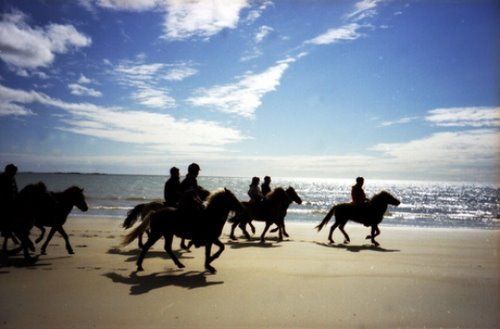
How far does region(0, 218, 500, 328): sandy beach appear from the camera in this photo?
4.75 meters

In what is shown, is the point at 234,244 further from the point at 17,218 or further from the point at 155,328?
the point at 155,328

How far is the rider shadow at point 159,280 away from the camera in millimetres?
6137

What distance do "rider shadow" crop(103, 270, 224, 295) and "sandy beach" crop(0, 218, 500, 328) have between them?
19 millimetres

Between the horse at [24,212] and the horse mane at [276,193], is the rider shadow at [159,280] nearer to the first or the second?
the horse at [24,212]

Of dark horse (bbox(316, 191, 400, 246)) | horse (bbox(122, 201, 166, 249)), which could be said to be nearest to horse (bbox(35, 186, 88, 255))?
horse (bbox(122, 201, 166, 249))

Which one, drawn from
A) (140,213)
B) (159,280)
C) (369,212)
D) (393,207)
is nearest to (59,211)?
(140,213)

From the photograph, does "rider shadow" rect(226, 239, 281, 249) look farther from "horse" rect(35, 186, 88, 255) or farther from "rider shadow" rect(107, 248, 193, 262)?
"horse" rect(35, 186, 88, 255)

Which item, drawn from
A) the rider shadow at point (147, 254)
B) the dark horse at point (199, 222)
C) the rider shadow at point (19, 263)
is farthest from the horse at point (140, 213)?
the dark horse at point (199, 222)

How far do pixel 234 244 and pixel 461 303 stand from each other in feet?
24.1

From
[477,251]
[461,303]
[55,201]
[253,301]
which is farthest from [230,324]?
[477,251]

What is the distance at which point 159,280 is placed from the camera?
662 centimetres

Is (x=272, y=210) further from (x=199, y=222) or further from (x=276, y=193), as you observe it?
(x=199, y=222)

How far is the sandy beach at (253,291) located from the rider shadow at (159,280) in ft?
0.06

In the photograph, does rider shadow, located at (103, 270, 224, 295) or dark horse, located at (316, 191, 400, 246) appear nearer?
rider shadow, located at (103, 270, 224, 295)
